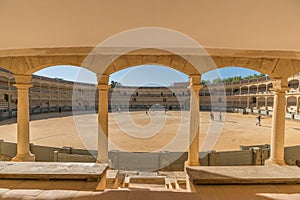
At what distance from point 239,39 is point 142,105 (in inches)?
1883

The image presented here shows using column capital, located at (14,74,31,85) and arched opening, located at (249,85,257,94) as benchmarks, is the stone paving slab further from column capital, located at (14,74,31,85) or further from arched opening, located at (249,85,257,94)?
arched opening, located at (249,85,257,94)

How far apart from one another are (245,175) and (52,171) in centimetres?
295

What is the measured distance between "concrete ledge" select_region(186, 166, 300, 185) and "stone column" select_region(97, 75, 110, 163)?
276 cm

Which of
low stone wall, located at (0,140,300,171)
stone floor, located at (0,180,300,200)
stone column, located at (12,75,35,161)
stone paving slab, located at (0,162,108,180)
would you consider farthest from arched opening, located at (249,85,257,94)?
stone paving slab, located at (0,162,108,180)

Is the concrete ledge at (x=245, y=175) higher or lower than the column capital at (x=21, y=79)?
lower

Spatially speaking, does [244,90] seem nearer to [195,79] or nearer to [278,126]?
[278,126]

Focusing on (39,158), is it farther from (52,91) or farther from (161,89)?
(161,89)

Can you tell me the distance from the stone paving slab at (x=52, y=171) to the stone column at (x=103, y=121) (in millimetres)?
1862

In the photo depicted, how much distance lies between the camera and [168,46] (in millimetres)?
3977

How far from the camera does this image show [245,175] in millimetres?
2785

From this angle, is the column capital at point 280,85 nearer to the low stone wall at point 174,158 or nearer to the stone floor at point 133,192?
the low stone wall at point 174,158

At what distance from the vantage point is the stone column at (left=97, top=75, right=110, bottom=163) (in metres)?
4.96

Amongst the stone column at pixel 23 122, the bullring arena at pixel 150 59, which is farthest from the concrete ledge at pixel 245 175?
the stone column at pixel 23 122

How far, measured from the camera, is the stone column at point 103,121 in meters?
4.96
